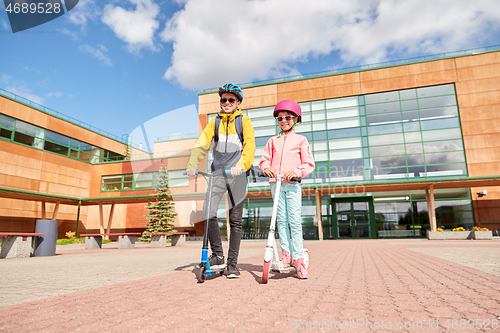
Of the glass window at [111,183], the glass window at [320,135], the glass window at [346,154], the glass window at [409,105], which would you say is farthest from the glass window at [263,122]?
the glass window at [111,183]

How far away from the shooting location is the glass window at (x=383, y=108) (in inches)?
854

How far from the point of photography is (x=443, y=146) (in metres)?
20.2

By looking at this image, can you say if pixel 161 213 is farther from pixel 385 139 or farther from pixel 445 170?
pixel 445 170

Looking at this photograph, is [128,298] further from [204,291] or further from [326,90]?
[326,90]

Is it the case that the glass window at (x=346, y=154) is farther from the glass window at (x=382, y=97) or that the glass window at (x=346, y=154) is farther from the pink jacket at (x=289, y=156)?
the pink jacket at (x=289, y=156)

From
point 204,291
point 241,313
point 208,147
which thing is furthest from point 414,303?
point 208,147

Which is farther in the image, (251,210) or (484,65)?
(251,210)

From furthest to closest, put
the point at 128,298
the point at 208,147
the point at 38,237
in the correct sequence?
the point at 38,237, the point at 208,147, the point at 128,298

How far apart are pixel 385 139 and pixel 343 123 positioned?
317cm

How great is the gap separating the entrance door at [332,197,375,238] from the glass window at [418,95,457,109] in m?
7.74

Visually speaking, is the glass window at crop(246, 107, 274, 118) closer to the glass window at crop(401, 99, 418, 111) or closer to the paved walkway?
the glass window at crop(401, 99, 418, 111)

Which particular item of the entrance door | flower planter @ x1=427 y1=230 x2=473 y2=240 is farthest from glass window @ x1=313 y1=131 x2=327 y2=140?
flower planter @ x1=427 y1=230 x2=473 y2=240

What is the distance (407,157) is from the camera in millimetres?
20484

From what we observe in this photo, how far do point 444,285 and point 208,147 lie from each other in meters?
3.00
